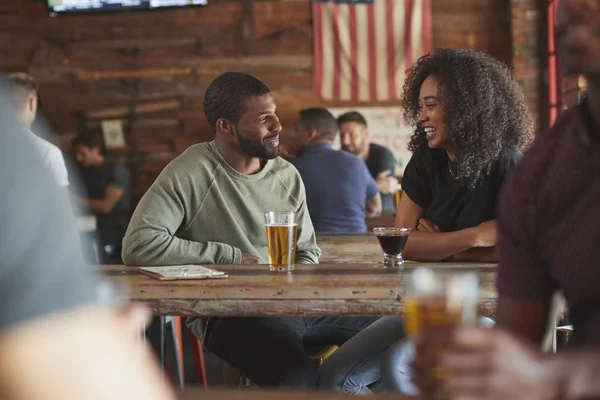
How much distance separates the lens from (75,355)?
48 centimetres

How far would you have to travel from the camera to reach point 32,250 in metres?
0.47

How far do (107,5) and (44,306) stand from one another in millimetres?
6104

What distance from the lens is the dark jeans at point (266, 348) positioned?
2088mm

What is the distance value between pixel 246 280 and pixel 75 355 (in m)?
1.40

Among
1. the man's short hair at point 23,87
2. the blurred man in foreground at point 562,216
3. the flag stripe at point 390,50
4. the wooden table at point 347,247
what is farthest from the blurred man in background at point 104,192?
the blurred man in foreground at point 562,216

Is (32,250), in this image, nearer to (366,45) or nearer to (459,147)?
(459,147)

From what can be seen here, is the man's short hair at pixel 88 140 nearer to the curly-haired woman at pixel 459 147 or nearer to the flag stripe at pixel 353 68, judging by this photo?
the flag stripe at pixel 353 68

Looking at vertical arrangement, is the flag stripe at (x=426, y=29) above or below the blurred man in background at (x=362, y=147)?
above

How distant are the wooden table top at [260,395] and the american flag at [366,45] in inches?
211

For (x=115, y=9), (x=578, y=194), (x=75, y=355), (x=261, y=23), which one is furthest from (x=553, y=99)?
(x=75, y=355)

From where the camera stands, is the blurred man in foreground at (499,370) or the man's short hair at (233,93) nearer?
the blurred man in foreground at (499,370)

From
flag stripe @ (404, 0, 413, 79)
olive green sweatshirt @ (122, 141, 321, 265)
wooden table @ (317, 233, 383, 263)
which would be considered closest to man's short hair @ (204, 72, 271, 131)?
olive green sweatshirt @ (122, 141, 321, 265)

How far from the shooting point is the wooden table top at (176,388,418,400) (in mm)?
980

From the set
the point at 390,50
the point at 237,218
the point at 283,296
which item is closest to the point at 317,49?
the point at 390,50
